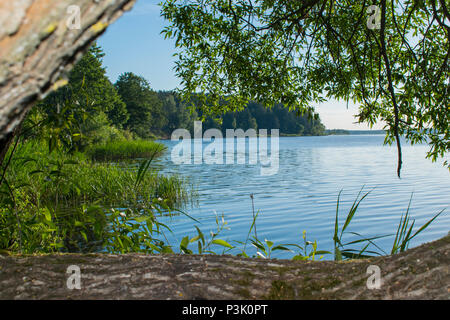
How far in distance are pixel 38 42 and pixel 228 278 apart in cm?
127

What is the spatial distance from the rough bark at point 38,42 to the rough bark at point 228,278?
94cm

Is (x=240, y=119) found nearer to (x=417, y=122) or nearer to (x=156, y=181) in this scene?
(x=156, y=181)

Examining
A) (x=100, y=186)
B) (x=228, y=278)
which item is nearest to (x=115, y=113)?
(x=100, y=186)

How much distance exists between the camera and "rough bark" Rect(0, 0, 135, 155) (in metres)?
0.98

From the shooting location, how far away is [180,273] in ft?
6.08

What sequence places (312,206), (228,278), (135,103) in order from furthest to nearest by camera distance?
(135,103) < (312,206) < (228,278)

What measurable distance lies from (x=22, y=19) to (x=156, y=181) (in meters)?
13.0

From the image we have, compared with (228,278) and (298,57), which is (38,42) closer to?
(228,278)

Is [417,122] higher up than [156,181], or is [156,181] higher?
[417,122]

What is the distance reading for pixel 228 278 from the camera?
1.81m

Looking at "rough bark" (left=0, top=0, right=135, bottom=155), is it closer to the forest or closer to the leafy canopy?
the forest

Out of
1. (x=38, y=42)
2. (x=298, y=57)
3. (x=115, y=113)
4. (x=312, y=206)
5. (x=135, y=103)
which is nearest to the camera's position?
(x=38, y=42)

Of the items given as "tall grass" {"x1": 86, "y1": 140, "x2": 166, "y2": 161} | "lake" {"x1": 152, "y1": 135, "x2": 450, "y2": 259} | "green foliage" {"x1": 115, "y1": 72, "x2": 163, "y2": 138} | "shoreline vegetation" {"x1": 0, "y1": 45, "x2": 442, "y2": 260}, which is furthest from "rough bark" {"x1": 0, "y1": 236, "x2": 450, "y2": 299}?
"green foliage" {"x1": 115, "y1": 72, "x2": 163, "y2": 138}
